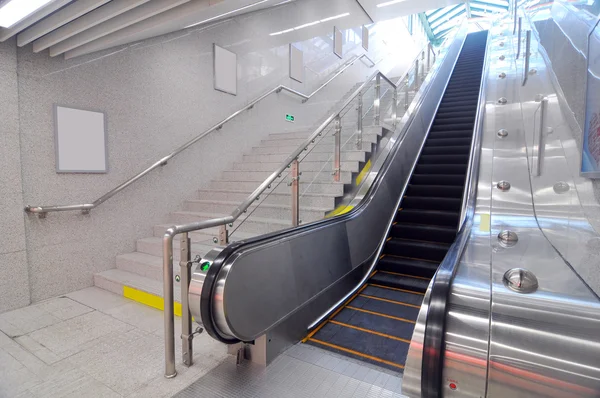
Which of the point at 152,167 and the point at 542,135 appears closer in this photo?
the point at 542,135

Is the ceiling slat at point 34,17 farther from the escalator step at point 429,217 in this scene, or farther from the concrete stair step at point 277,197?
the escalator step at point 429,217

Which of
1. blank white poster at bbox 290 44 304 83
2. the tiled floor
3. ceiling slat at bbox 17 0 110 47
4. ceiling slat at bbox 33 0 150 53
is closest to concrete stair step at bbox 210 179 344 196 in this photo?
the tiled floor

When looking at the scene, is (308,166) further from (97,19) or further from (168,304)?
(97,19)

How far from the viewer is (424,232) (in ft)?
12.8

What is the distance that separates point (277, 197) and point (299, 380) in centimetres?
151

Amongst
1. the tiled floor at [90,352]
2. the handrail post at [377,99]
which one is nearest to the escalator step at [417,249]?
the handrail post at [377,99]

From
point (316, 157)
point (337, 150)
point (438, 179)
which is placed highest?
point (337, 150)

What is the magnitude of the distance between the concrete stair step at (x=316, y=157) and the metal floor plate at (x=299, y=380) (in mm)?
1814

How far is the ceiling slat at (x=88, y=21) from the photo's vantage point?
94.6 inches

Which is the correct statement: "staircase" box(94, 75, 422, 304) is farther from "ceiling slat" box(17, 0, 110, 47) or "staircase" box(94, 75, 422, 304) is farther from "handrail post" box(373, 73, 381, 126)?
"ceiling slat" box(17, 0, 110, 47)

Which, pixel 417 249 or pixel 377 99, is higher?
pixel 377 99

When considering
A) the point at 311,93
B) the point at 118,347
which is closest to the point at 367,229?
the point at 118,347

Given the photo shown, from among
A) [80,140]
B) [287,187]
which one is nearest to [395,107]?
[287,187]

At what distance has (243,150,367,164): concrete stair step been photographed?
3491 millimetres
